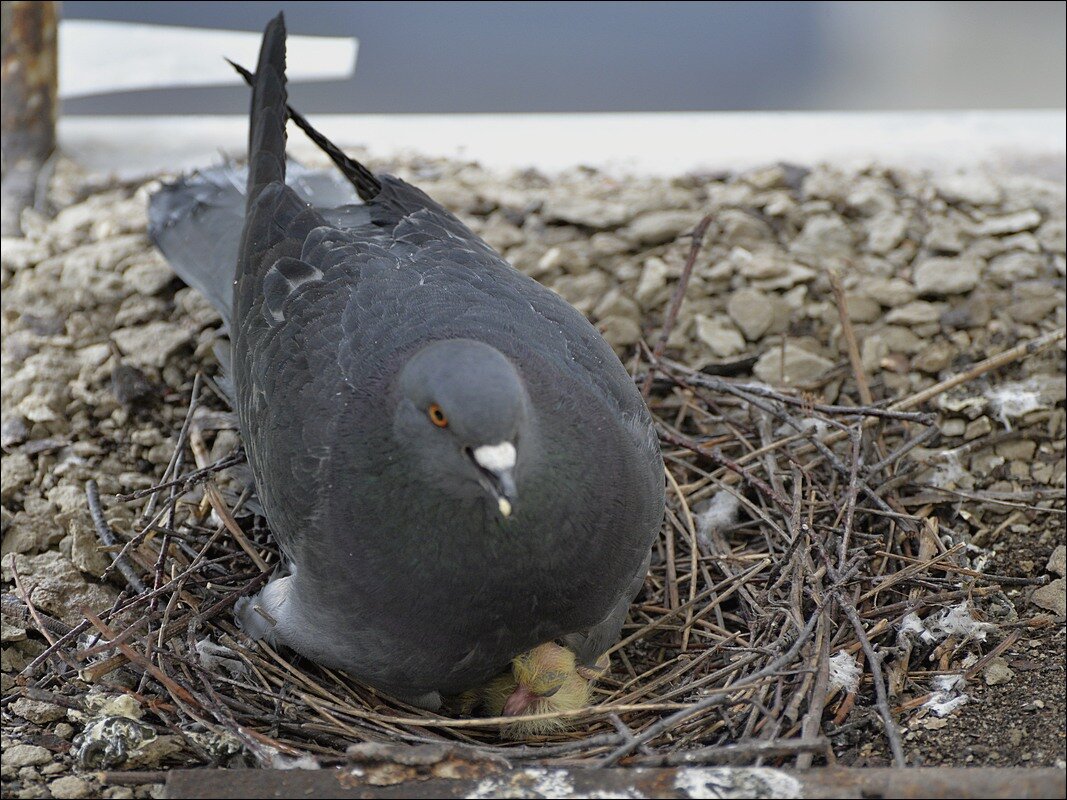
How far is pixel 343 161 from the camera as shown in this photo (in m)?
5.11

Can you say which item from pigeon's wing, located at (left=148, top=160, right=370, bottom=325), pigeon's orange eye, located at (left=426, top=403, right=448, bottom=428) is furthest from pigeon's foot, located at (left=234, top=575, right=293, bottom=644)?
pigeon's wing, located at (left=148, top=160, right=370, bottom=325)

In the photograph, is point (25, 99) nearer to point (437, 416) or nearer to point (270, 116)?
point (270, 116)

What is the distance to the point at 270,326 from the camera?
4.31 metres

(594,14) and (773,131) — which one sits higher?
(594,14)

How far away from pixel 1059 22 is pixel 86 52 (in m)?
6.51

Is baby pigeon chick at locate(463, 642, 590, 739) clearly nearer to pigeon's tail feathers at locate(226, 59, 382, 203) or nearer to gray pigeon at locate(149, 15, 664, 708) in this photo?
gray pigeon at locate(149, 15, 664, 708)

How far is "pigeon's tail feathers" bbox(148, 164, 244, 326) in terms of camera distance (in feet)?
17.9

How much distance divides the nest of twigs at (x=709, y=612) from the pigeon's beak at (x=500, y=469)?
2.69 ft

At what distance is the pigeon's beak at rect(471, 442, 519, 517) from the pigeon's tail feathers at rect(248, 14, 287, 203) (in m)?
2.12

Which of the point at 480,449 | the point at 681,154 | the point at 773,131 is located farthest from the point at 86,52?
the point at 480,449

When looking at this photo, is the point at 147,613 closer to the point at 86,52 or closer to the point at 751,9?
the point at 86,52

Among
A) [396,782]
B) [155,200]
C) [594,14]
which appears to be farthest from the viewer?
[594,14]

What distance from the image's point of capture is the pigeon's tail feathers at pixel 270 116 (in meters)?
4.85

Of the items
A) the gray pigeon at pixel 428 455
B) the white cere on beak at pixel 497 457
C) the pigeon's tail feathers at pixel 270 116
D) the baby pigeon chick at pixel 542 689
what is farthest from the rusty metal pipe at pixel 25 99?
the white cere on beak at pixel 497 457
